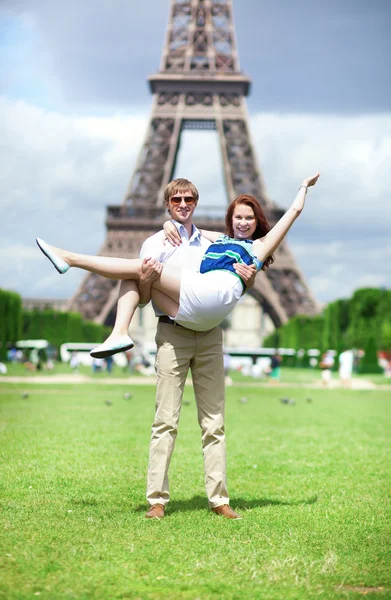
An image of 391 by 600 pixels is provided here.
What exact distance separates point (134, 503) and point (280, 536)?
4.09 feet

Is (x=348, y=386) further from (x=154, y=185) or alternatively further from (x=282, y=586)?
(x=154, y=185)

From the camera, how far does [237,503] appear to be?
219 inches

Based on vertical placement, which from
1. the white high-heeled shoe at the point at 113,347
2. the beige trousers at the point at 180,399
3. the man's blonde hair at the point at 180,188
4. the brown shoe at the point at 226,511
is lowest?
the brown shoe at the point at 226,511

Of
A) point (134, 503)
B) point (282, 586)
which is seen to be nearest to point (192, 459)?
point (134, 503)

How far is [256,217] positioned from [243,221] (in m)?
0.11

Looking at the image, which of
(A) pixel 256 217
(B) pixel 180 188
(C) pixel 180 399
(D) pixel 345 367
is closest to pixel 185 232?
(B) pixel 180 188

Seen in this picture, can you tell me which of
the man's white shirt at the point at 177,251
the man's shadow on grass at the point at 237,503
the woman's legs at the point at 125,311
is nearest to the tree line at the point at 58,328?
the man's shadow on grass at the point at 237,503

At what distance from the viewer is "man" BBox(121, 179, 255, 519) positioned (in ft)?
16.5

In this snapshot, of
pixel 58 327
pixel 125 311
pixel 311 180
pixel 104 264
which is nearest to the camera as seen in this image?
pixel 104 264

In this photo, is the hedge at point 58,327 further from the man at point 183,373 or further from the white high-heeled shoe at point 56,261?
the white high-heeled shoe at point 56,261

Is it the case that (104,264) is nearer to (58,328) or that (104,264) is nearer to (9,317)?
(9,317)

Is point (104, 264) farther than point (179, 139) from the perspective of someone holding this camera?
No

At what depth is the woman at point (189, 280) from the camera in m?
4.79

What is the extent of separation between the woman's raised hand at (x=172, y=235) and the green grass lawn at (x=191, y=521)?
5.09 feet
